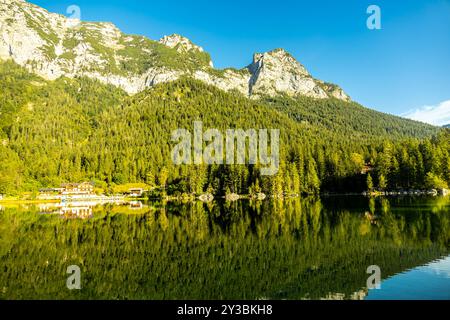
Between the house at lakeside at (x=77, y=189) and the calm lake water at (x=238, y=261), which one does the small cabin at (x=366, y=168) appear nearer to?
the calm lake water at (x=238, y=261)

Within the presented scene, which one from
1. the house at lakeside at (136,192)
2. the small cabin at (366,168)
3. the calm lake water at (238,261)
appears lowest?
the calm lake water at (238,261)

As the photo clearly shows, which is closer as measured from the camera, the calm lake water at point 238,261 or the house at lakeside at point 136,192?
the calm lake water at point 238,261

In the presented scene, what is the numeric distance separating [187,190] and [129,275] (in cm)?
11180

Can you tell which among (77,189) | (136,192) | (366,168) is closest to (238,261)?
(366,168)

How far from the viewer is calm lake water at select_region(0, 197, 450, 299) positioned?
19.8 metres

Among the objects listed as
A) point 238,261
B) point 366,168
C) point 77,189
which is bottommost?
point 238,261

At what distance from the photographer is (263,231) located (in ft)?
133

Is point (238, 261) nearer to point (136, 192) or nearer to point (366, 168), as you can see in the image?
point (366, 168)

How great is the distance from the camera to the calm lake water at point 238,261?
65.1ft

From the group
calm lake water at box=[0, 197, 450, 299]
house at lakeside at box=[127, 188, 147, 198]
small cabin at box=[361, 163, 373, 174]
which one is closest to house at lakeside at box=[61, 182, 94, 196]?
house at lakeside at box=[127, 188, 147, 198]

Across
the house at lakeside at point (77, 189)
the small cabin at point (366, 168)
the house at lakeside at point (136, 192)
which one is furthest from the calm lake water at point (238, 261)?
the house at lakeside at point (136, 192)

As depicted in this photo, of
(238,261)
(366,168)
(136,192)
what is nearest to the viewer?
(238,261)

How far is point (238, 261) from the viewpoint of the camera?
88.4 feet
